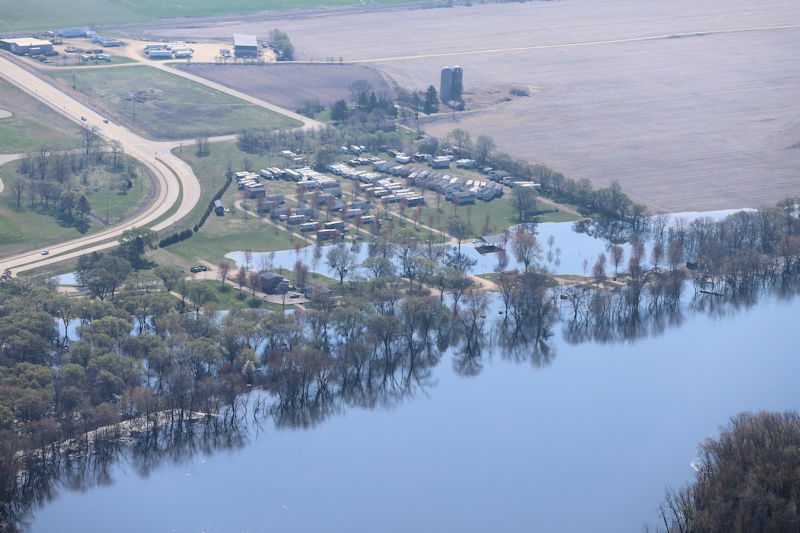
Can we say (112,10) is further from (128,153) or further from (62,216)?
(62,216)

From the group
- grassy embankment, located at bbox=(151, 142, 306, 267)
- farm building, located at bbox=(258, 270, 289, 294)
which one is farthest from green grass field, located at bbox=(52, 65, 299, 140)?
farm building, located at bbox=(258, 270, 289, 294)

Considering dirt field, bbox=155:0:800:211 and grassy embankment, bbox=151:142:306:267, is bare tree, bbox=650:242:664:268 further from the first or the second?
grassy embankment, bbox=151:142:306:267

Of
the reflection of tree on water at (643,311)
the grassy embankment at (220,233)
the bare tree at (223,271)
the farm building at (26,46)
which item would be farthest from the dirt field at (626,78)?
the bare tree at (223,271)

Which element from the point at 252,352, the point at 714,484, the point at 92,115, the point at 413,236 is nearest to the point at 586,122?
the point at 413,236

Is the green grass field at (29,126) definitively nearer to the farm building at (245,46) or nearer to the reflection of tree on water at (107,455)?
the farm building at (245,46)

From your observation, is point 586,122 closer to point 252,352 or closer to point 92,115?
point 92,115

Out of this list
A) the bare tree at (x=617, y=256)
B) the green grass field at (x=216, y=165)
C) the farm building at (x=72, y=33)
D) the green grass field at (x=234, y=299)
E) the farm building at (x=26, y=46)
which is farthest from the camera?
the farm building at (x=72, y=33)
